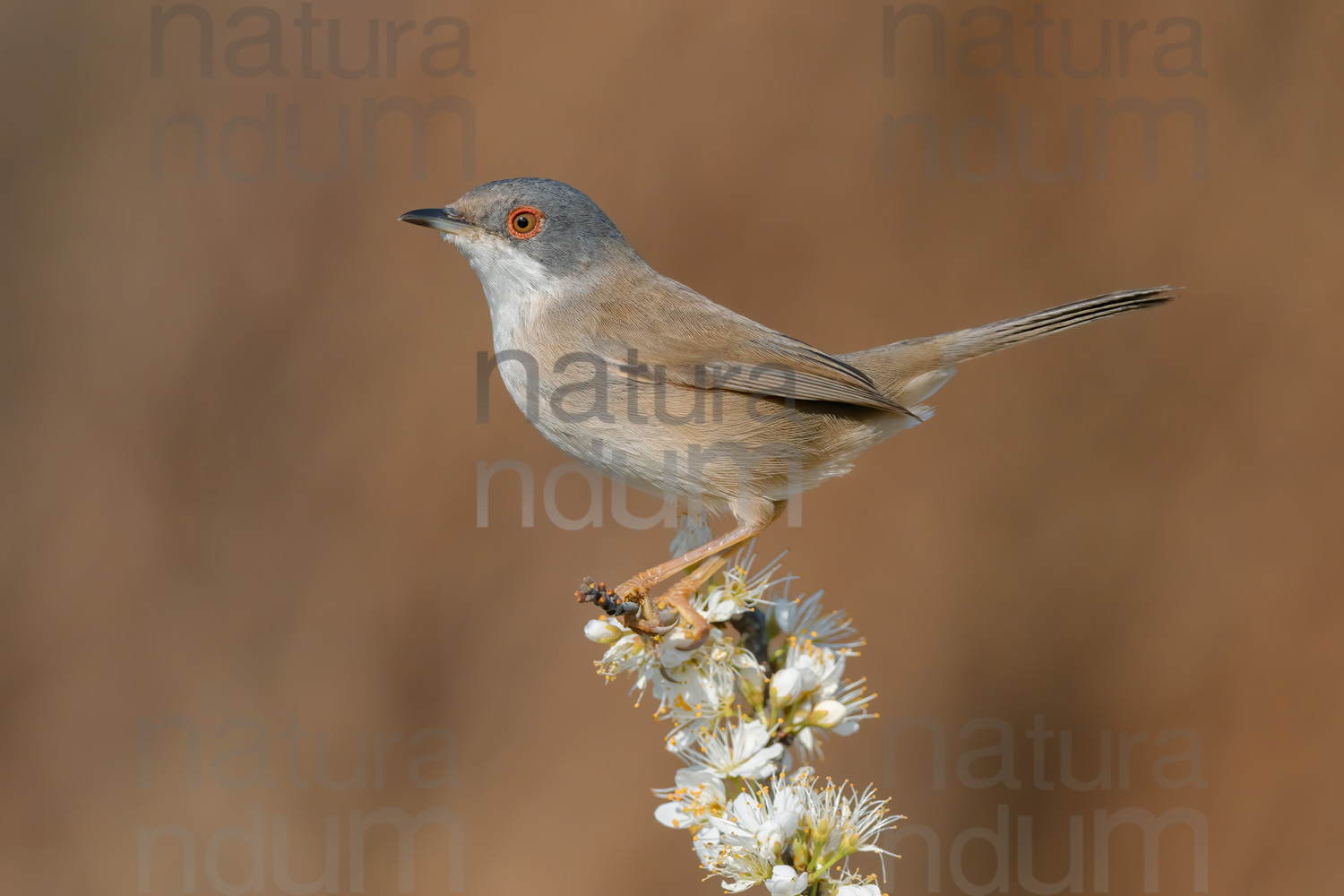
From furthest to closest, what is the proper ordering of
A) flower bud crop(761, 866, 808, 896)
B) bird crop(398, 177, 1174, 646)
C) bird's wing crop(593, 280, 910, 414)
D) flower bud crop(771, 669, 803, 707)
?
bird's wing crop(593, 280, 910, 414) < bird crop(398, 177, 1174, 646) < flower bud crop(771, 669, 803, 707) < flower bud crop(761, 866, 808, 896)

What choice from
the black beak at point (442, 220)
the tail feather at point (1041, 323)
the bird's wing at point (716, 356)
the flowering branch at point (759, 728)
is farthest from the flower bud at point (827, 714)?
the black beak at point (442, 220)

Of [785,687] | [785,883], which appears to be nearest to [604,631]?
[785,687]

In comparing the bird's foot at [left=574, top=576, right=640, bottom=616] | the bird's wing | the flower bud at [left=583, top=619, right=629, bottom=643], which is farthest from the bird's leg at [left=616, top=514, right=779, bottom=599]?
the bird's wing

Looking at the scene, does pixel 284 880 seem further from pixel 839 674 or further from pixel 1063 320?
pixel 1063 320

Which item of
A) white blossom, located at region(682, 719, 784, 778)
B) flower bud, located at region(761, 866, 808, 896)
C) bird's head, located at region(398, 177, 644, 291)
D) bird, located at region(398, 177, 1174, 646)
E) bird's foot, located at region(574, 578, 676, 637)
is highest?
bird's head, located at region(398, 177, 644, 291)

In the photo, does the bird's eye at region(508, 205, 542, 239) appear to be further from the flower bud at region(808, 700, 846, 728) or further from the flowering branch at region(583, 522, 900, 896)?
the flower bud at region(808, 700, 846, 728)

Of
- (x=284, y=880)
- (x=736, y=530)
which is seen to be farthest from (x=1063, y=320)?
(x=284, y=880)
